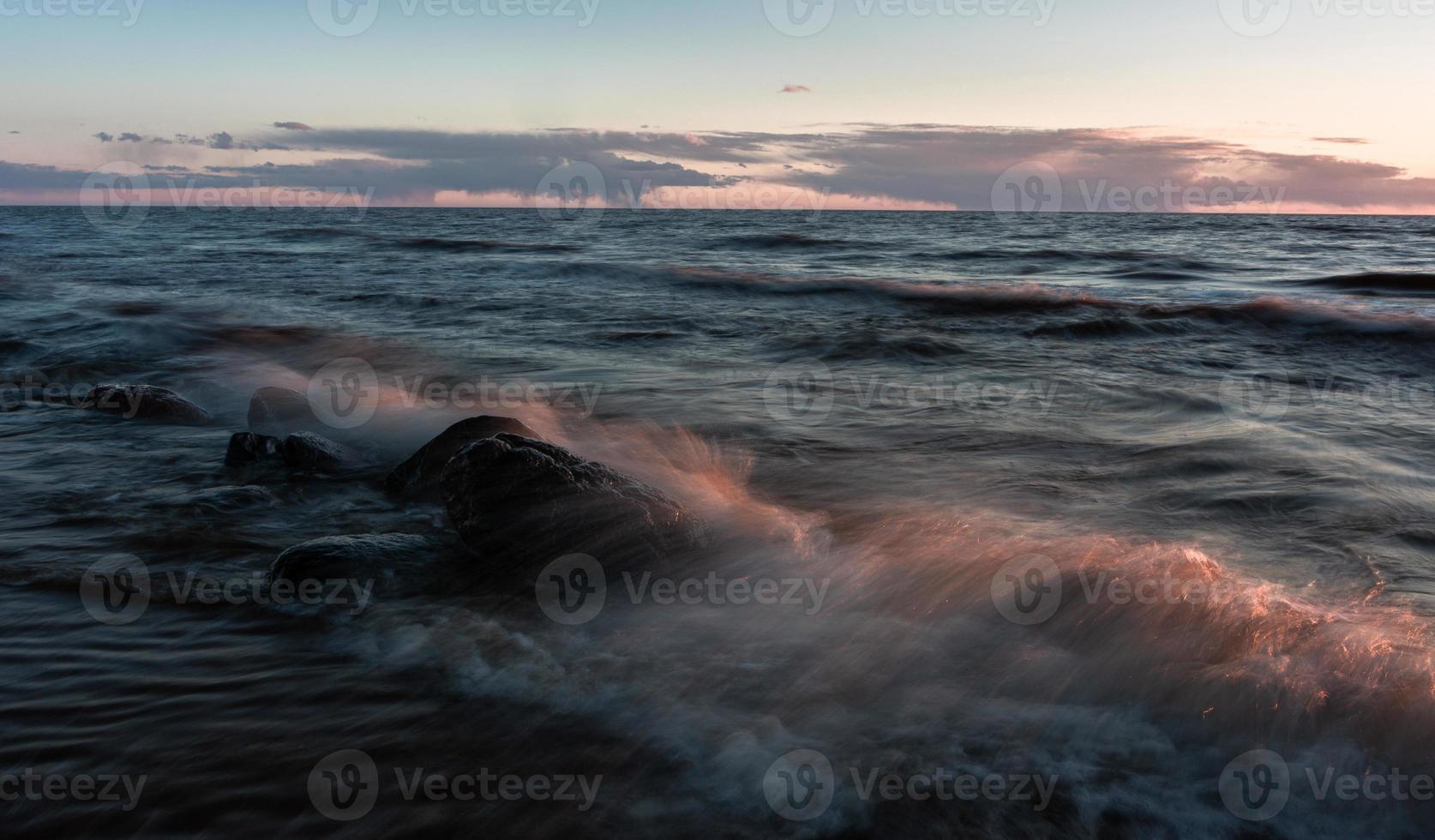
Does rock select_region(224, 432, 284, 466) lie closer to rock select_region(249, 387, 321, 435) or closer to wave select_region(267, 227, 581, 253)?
rock select_region(249, 387, 321, 435)

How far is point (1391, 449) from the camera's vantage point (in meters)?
6.48

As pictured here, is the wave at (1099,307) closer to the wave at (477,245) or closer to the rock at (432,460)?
the rock at (432,460)

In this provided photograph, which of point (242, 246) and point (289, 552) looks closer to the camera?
point (289, 552)

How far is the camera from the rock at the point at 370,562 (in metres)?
3.91

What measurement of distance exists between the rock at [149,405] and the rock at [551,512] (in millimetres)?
3851

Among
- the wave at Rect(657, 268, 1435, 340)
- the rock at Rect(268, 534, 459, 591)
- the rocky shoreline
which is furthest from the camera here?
the wave at Rect(657, 268, 1435, 340)

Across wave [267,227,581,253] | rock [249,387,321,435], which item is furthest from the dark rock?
wave [267,227,581,253]

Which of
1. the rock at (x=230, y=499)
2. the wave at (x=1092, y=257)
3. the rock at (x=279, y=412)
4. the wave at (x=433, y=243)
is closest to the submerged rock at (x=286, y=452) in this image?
the rock at (x=230, y=499)

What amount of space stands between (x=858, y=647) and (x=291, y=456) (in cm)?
404

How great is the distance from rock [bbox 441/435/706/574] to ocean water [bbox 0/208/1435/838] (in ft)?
0.87

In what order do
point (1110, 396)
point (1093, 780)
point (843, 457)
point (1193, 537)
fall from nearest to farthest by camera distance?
point (1093, 780), point (1193, 537), point (843, 457), point (1110, 396)

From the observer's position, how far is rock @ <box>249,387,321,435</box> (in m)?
7.05

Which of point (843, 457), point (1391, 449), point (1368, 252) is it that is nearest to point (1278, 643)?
point (843, 457)

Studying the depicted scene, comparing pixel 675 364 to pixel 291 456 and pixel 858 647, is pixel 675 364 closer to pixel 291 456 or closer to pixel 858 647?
pixel 291 456
